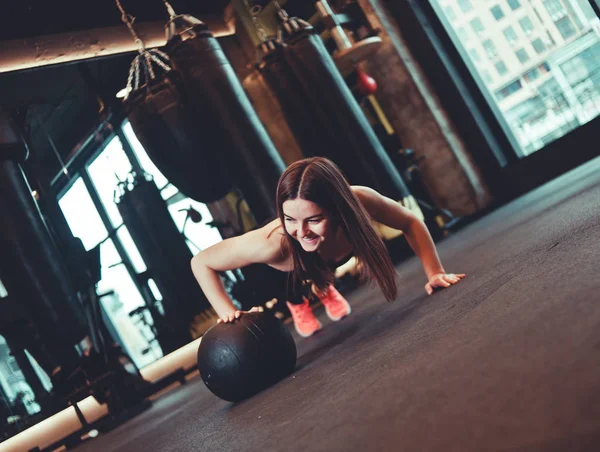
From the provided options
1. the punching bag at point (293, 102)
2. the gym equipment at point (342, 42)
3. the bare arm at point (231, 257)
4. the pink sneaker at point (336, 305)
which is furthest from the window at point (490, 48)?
the bare arm at point (231, 257)

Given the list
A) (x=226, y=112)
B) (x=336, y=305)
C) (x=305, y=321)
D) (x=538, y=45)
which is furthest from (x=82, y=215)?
(x=538, y=45)

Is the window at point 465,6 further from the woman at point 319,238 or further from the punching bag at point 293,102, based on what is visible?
the woman at point 319,238

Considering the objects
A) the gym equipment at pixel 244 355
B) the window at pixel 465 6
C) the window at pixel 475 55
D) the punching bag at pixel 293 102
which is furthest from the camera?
the window at pixel 475 55

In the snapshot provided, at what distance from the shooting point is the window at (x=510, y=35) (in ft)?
19.2

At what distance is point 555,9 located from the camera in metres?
5.69

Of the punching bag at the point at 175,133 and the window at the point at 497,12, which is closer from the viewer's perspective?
the punching bag at the point at 175,133

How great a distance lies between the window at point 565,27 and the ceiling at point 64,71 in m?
3.99

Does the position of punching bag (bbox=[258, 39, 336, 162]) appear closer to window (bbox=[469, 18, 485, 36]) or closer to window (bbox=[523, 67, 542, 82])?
window (bbox=[523, 67, 542, 82])

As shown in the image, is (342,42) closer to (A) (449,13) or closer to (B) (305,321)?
(A) (449,13)

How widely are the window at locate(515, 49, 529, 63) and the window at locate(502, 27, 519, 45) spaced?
120 mm

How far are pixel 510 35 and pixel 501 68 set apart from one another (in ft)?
1.32

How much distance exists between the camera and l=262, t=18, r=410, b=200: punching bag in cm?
563

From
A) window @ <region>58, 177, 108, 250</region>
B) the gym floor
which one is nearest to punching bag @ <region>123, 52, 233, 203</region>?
window @ <region>58, 177, 108, 250</region>

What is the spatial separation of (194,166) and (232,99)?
0.69 meters
